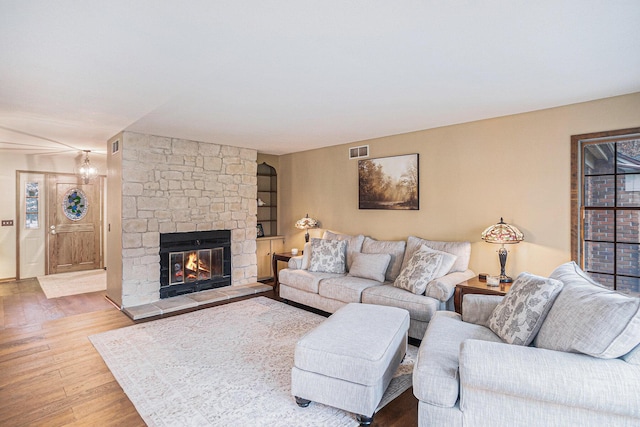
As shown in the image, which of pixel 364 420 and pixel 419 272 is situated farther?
pixel 419 272

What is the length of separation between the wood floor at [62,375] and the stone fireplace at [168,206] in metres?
0.61

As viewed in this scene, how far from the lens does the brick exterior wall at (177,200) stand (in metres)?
4.57

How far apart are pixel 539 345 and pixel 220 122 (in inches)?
147

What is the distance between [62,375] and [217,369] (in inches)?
50.2

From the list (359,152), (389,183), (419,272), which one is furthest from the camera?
(359,152)

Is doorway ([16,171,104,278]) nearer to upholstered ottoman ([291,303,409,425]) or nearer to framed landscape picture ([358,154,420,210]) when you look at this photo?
framed landscape picture ([358,154,420,210])

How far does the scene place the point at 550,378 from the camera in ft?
5.17

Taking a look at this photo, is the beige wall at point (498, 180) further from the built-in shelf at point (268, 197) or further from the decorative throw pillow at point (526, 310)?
the built-in shelf at point (268, 197)

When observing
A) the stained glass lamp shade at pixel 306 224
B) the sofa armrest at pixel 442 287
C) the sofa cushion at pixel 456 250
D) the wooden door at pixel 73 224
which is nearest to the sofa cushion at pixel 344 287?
the sofa cushion at pixel 456 250

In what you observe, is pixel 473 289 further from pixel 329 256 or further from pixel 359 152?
pixel 359 152

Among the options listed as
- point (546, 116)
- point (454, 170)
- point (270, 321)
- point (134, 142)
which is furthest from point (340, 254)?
point (134, 142)

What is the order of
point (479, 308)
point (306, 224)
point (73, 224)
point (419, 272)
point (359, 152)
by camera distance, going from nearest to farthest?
1. point (479, 308)
2. point (419, 272)
3. point (359, 152)
4. point (306, 224)
5. point (73, 224)

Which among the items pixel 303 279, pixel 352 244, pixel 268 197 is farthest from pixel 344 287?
pixel 268 197

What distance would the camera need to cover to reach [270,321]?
4074mm
